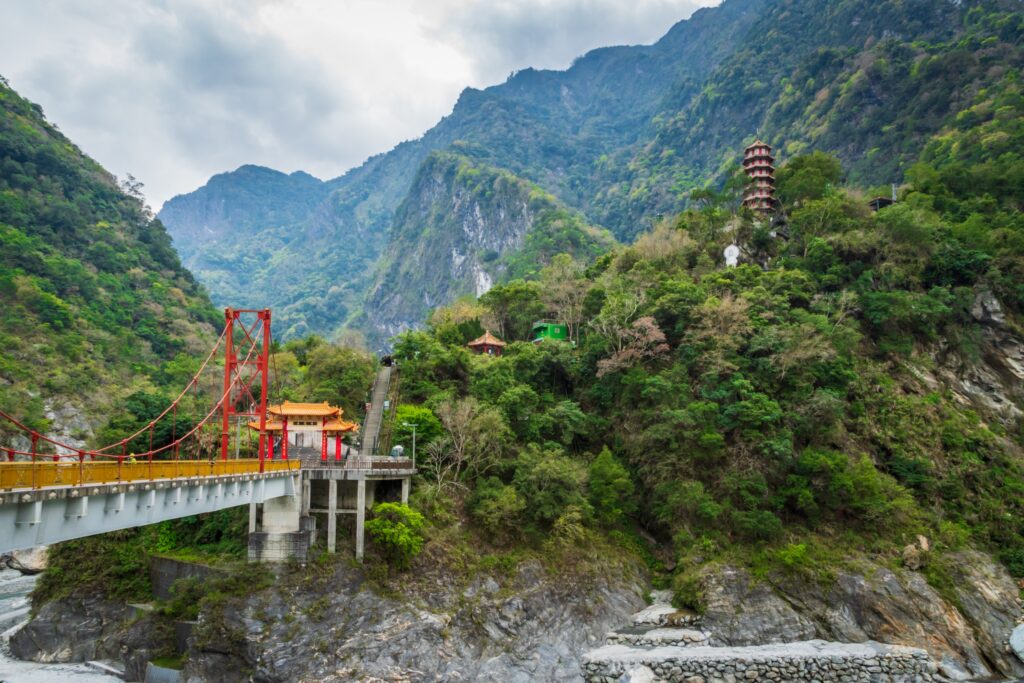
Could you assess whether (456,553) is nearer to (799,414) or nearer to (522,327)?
(799,414)

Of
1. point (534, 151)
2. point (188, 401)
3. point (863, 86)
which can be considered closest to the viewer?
point (188, 401)

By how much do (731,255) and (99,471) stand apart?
1678 inches

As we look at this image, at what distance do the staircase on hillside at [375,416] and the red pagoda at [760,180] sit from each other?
115 feet

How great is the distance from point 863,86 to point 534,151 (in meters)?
91.1

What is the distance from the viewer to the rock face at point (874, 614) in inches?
1011

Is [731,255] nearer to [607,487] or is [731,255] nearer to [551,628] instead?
[607,487]

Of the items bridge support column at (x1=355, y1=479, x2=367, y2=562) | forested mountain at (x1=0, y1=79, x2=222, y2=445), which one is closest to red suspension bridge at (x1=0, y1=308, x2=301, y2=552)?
bridge support column at (x1=355, y1=479, x2=367, y2=562)

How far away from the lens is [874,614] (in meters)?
26.3

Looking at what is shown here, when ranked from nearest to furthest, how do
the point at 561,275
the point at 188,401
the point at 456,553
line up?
the point at 456,553, the point at 188,401, the point at 561,275

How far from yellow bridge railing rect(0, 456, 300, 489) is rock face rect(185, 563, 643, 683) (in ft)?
18.8

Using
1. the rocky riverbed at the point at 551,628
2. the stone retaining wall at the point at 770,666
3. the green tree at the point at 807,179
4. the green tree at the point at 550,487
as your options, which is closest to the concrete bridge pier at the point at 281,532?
the rocky riverbed at the point at 551,628

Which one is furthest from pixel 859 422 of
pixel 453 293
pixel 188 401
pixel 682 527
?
pixel 453 293

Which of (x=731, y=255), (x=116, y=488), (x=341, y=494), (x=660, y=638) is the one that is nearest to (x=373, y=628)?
(x=341, y=494)

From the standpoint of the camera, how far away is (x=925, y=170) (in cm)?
5203
